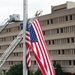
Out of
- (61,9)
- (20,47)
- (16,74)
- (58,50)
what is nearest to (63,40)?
(58,50)

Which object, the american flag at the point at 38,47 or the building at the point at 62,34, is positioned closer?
the american flag at the point at 38,47

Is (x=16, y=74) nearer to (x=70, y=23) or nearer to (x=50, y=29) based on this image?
(x=50, y=29)

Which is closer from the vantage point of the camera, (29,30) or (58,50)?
(29,30)

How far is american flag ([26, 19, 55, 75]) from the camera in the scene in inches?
726

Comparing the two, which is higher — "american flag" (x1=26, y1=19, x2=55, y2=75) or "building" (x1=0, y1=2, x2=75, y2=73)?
"building" (x1=0, y1=2, x2=75, y2=73)

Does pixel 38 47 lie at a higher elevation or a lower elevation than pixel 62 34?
lower

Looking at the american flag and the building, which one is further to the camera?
the building

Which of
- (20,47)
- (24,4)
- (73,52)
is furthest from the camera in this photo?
(20,47)

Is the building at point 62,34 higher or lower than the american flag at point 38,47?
higher

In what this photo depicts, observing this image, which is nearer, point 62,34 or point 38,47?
point 38,47

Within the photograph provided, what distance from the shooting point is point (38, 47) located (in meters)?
18.9

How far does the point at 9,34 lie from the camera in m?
130

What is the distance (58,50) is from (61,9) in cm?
1233

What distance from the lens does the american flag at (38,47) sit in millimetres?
18438
